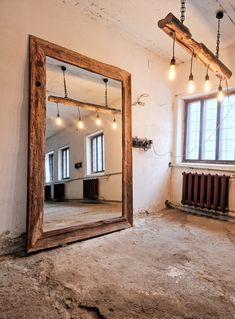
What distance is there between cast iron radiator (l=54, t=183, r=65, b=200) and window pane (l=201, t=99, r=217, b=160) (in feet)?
8.04

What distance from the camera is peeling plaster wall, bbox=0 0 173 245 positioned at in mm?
2049

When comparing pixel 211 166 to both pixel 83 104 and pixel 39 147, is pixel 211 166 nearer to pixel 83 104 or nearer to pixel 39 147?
pixel 83 104

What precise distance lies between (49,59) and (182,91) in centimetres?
243

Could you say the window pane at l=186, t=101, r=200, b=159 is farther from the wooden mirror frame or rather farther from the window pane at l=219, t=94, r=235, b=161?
the wooden mirror frame

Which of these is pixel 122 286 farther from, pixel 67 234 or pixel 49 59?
pixel 49 59

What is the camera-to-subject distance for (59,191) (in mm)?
2621

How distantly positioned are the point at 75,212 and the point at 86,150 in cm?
81

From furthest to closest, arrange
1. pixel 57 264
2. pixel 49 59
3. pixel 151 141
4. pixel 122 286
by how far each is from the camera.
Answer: pixel 151 141, pixel 49 59, pixel 57 264, pixel 122 286

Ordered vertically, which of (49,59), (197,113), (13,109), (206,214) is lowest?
(206,214)

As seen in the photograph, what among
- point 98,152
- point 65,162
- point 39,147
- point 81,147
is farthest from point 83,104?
point 39,147

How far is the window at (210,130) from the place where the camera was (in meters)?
3.44

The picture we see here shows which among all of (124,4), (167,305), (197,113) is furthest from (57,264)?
(197,113)

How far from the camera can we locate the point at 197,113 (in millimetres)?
3875

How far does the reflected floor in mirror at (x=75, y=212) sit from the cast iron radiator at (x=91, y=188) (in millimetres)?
98
